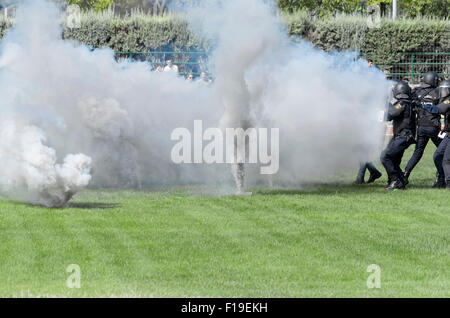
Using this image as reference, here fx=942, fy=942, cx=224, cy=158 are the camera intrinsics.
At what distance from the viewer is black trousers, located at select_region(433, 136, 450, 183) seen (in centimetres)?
2103

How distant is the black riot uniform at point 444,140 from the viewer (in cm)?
2098

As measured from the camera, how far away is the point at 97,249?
1346 cm

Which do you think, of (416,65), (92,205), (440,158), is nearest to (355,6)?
(416,65)

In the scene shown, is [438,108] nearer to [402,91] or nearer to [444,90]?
[444,90]

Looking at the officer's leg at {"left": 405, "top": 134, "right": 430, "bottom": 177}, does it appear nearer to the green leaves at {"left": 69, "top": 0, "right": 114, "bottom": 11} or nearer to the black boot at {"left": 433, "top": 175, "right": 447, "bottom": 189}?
the black boot at {"left": 433, "top": 175, "right": 447, "bottom": 189}

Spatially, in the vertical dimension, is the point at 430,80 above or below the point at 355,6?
below

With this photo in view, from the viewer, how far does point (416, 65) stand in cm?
4566

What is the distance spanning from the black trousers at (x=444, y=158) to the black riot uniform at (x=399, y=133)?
0.78m

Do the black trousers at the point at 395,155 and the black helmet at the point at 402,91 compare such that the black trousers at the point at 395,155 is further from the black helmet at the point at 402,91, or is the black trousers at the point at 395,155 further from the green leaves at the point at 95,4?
the green leaves at the point at 95,4

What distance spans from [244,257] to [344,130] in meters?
9.48

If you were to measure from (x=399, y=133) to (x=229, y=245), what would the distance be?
8419mm

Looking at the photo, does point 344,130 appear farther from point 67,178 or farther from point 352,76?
point 67,178
